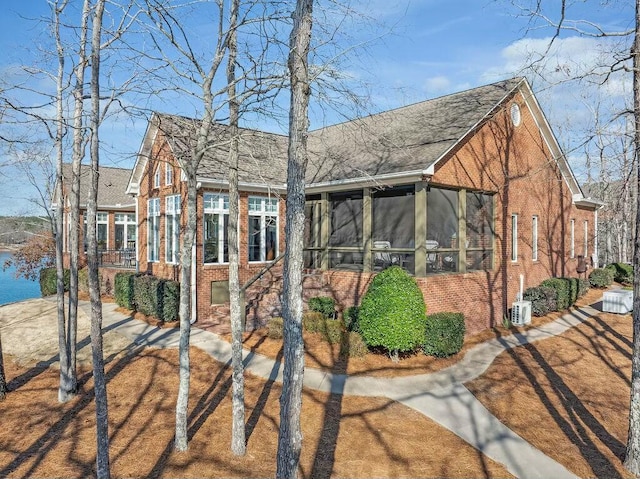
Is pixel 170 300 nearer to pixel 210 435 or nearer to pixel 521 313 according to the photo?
pixel 210 435

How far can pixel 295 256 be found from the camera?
5.00 metres

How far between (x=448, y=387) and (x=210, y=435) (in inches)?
191

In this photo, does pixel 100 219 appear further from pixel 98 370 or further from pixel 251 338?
pixel 98 370

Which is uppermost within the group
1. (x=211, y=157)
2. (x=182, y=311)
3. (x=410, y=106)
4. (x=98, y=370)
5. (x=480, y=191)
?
(x=410, y=106)

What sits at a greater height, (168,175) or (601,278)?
(168,175)

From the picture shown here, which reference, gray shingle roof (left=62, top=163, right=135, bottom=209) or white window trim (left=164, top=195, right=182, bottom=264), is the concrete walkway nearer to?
white window trim (left=164, top=195, right=182, bottom=264)

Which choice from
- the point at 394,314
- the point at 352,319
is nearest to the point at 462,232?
the point at 394,314

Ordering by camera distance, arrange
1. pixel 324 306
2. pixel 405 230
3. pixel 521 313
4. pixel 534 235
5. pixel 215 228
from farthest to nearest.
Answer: pixel 534 235, pixel 405 230, pixel 215 228, pixel 521 313, pixel 324 306

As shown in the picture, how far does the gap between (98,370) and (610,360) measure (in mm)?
11700

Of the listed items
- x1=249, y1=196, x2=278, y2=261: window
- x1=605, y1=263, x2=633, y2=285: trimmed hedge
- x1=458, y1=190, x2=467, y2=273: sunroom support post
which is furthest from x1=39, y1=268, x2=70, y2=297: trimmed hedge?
x1=605, y1=263, x2=633, y2=285: trimmed hedge

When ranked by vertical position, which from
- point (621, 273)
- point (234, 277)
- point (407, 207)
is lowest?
point (621, 273)

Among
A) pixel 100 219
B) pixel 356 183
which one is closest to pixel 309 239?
pixel 356 183

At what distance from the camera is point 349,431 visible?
7066 millimetres

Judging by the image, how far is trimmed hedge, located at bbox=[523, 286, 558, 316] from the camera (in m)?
14.5
